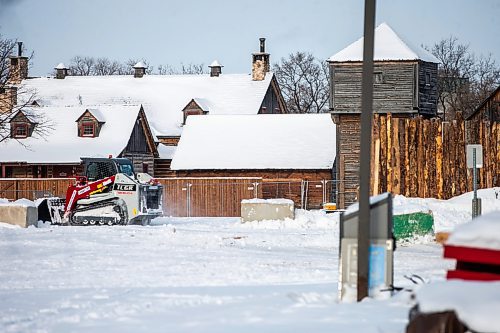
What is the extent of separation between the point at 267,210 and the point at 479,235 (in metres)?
27.1

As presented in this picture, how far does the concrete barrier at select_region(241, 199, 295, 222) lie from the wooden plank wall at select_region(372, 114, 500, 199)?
3.50 metres

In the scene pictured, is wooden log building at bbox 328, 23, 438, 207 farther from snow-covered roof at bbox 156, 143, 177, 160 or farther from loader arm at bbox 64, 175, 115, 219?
loader arm at bbox 64, 175, 115, 219

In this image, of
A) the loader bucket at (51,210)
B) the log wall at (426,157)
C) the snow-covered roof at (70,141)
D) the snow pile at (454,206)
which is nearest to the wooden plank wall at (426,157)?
the log wall at (426,157)

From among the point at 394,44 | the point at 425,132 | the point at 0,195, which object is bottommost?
the point at 0,195

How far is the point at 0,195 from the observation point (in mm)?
57562

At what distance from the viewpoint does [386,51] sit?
178ft

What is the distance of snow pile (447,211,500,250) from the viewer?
29.3 feet

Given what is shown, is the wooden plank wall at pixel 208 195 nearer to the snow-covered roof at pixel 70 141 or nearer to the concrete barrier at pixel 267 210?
the snow-covered roof at pixel 70 141

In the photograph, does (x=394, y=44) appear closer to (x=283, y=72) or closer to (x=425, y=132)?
(x=425, y=132)

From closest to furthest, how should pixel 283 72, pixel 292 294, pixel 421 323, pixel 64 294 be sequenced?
pixel 421 323 < pixel 292 294 < pixel 64 294 < pixel 283 72

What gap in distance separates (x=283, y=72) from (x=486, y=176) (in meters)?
68.8

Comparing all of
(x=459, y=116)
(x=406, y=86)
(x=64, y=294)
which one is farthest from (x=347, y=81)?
(x=64, y=294)

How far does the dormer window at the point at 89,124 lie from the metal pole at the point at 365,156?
5501 centimetres

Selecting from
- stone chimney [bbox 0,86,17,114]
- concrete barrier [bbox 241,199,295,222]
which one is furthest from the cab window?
stone chimney [bbox 0,86,17,114]
